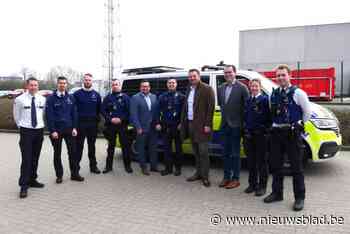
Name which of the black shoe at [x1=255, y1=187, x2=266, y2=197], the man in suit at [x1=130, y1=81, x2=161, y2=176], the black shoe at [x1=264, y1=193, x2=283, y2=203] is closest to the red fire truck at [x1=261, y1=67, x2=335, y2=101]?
the man in suit at [x1=130, y1=81, x2=161, y2=176]

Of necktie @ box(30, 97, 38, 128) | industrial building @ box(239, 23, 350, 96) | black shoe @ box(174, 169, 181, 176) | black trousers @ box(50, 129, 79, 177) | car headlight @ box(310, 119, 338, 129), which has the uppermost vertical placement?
industrial building @ box(239, 23, 350, 96)

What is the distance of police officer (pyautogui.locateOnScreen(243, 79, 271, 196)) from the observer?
4828 millimetres

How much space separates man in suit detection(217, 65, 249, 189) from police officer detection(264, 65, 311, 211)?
75 centimetres

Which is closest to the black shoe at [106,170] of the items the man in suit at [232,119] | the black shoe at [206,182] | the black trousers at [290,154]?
the black shoe at [206,182]

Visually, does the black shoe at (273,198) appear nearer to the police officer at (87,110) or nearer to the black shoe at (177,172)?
the black shoe at (177,172)

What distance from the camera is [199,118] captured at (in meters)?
5.50

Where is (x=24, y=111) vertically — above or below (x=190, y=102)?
below

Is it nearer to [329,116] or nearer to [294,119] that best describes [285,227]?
[294,119]

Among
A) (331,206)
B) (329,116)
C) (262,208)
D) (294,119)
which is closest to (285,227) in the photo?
(262,208)

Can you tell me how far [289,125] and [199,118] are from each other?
5.33 ft

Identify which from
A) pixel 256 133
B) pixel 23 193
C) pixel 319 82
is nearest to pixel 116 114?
pixel 23 193

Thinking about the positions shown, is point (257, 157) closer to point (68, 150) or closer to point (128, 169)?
point (128, 169)

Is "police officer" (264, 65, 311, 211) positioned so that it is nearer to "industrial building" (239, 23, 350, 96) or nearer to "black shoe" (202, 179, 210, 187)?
"black shoe" (202, 179, 210, 187)

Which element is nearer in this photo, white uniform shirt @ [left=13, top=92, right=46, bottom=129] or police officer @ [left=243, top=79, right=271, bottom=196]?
police officer @ [left=243, top=79, right=271, bottom=196]
